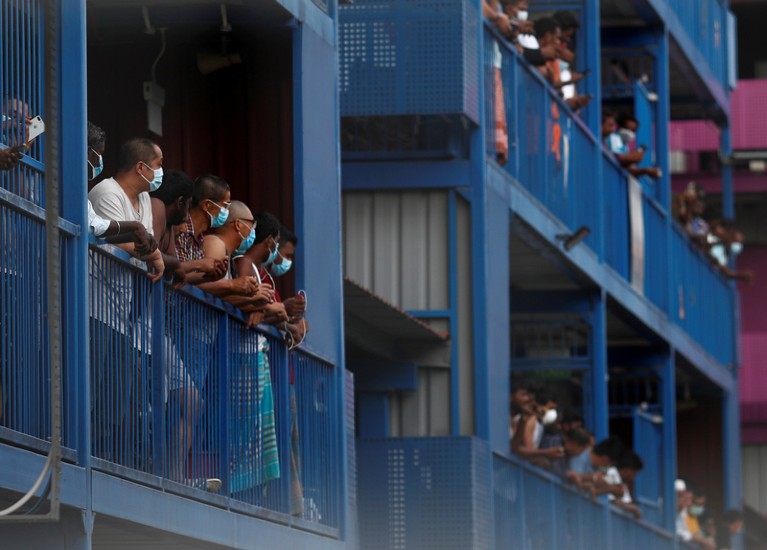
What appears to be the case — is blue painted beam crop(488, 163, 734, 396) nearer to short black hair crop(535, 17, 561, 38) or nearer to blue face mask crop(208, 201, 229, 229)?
short black hair crop(535, 17, 561, 38)

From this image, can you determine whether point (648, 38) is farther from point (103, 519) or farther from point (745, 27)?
point (103, 519)

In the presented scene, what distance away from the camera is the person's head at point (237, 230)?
44.3 feet

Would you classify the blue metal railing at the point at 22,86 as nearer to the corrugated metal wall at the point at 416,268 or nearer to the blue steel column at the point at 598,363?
the corrugated metal wall at the point at 416,268

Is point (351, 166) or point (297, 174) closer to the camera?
point (297, 174)

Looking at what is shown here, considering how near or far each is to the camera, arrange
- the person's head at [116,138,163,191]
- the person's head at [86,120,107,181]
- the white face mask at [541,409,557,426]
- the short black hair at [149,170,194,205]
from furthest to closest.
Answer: the white face mask at [541,409,557,426] < the short black hair at [149,170,194,205] < the person's head at [116,138,163,191] < the person's head at [86,120,107,181]

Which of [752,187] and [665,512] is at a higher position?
[752,187]

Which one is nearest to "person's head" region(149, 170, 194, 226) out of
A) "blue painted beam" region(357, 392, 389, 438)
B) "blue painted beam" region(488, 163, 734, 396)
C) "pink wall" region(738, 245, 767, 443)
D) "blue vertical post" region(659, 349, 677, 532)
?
"blue painted beam" region(357, 392, 389, 438)

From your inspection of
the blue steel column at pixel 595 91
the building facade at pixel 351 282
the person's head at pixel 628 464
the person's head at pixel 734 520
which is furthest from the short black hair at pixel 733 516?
the blue steel column at pixel 595 91

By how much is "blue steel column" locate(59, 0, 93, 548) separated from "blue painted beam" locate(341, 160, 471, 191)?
375 inches

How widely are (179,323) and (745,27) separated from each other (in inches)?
1357

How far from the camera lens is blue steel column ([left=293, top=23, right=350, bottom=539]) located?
15.9 meters

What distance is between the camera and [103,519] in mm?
11422

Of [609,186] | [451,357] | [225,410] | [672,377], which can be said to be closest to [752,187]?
[672,377]

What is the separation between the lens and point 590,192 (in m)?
26.2
